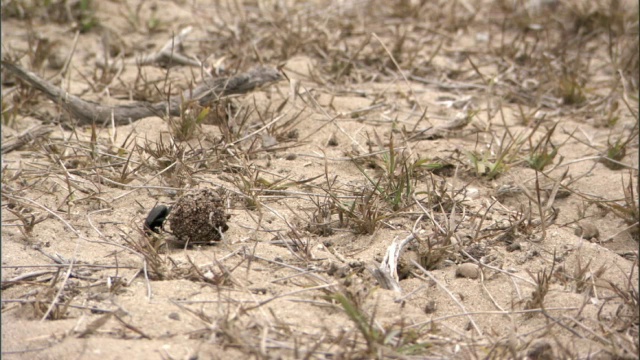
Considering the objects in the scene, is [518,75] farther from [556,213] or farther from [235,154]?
[235,154]

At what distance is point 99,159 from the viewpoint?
9.46 feet

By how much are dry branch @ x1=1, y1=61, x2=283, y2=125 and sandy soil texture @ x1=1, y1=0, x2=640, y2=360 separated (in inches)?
0.6

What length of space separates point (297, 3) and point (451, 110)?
159 cm

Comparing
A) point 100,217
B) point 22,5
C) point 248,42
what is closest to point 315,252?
point 100,217

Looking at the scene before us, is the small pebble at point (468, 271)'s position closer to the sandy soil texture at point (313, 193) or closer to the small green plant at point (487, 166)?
the sandy soil texture at point (313, 193)

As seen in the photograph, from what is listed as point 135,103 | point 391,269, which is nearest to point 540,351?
point 391,269

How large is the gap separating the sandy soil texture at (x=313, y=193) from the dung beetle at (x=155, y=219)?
0.03 feet

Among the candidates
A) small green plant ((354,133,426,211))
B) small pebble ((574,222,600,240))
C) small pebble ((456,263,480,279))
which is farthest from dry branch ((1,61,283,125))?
small pebble ((574,222,600,240))

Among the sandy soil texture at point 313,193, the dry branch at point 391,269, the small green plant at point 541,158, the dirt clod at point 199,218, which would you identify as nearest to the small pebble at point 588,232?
the sandy soil texture at point 313,193

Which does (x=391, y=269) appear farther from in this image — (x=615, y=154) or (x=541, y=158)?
(x=615, y=154)

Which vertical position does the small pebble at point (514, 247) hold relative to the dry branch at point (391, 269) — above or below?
below

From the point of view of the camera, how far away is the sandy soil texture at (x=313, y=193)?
2.04 m

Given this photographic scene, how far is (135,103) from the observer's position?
3.35 metres

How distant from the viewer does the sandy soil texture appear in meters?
2.04
